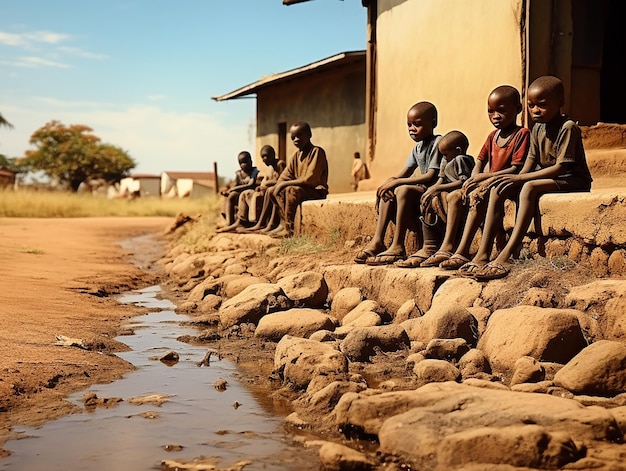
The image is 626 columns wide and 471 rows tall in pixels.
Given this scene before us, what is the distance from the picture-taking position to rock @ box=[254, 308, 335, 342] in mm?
4910

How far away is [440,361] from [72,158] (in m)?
39.3

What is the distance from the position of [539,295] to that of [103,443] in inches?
96.6

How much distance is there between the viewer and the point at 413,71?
938cm

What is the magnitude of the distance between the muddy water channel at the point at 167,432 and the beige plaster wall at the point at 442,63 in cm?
478

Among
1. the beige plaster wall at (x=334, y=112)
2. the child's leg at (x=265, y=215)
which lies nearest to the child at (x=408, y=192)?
the child's leg at (x=265, y=215)

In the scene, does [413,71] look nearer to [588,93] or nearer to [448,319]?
[588,93]

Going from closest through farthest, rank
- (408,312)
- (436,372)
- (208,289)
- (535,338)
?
1. (436,372)
2. (535,338)
3. (408,312)
4. (208,289)

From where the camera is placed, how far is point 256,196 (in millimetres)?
9695

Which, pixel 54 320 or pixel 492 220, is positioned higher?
pixel 492 220

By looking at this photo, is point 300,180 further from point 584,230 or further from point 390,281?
point 584,230

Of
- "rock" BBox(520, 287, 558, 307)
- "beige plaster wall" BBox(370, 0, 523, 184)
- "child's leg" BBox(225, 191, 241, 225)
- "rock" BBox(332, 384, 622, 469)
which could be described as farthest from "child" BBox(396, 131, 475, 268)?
"child's leg" BBox(225, 191, 241, 225)

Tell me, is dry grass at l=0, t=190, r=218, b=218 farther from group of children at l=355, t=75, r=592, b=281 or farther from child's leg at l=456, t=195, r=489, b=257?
child's leg at l=456, t=195, r=489, b=257

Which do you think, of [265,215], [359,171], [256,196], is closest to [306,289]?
[265,215]

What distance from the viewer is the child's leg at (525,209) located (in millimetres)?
4750
